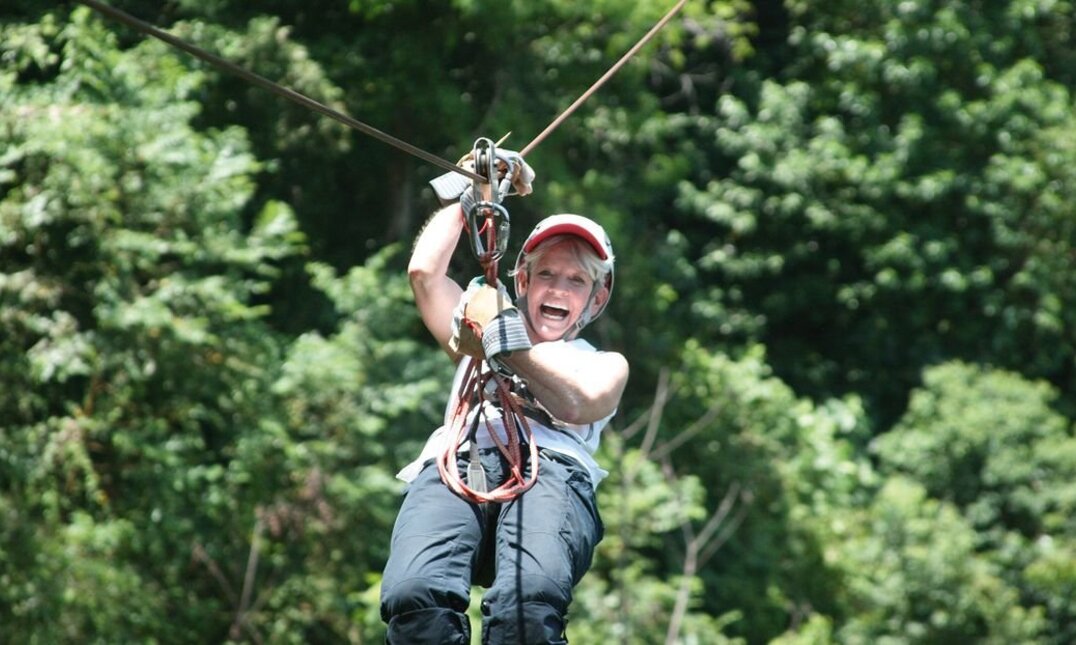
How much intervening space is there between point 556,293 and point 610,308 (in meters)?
6.31

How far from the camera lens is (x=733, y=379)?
10.1m

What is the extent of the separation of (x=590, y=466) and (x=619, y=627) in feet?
16.6

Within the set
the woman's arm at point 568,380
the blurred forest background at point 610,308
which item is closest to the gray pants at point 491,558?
the woman's arm at point 568,380

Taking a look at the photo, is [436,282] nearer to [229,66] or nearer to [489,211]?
[489,211]

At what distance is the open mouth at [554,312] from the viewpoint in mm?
3793

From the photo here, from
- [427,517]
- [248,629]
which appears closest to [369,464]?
[248,629]

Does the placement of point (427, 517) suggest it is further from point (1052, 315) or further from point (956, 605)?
point (1052, 315)

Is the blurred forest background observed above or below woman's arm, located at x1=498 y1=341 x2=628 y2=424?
above

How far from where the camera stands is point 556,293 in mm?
3791

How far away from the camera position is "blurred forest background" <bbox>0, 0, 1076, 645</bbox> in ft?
26.3

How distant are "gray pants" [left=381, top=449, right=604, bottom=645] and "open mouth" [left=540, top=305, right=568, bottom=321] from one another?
311mm

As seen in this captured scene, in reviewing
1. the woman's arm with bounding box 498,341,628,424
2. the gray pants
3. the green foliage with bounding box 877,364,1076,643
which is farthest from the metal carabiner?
the green foliage with bounding box 877,364,1076,643

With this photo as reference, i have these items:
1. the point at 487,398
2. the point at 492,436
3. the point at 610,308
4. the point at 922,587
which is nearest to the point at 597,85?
the point at 487,398

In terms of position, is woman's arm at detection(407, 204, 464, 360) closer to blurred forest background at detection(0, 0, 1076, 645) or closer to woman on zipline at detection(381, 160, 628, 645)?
woman on zipline at detection(381, 160, 628, 645)
